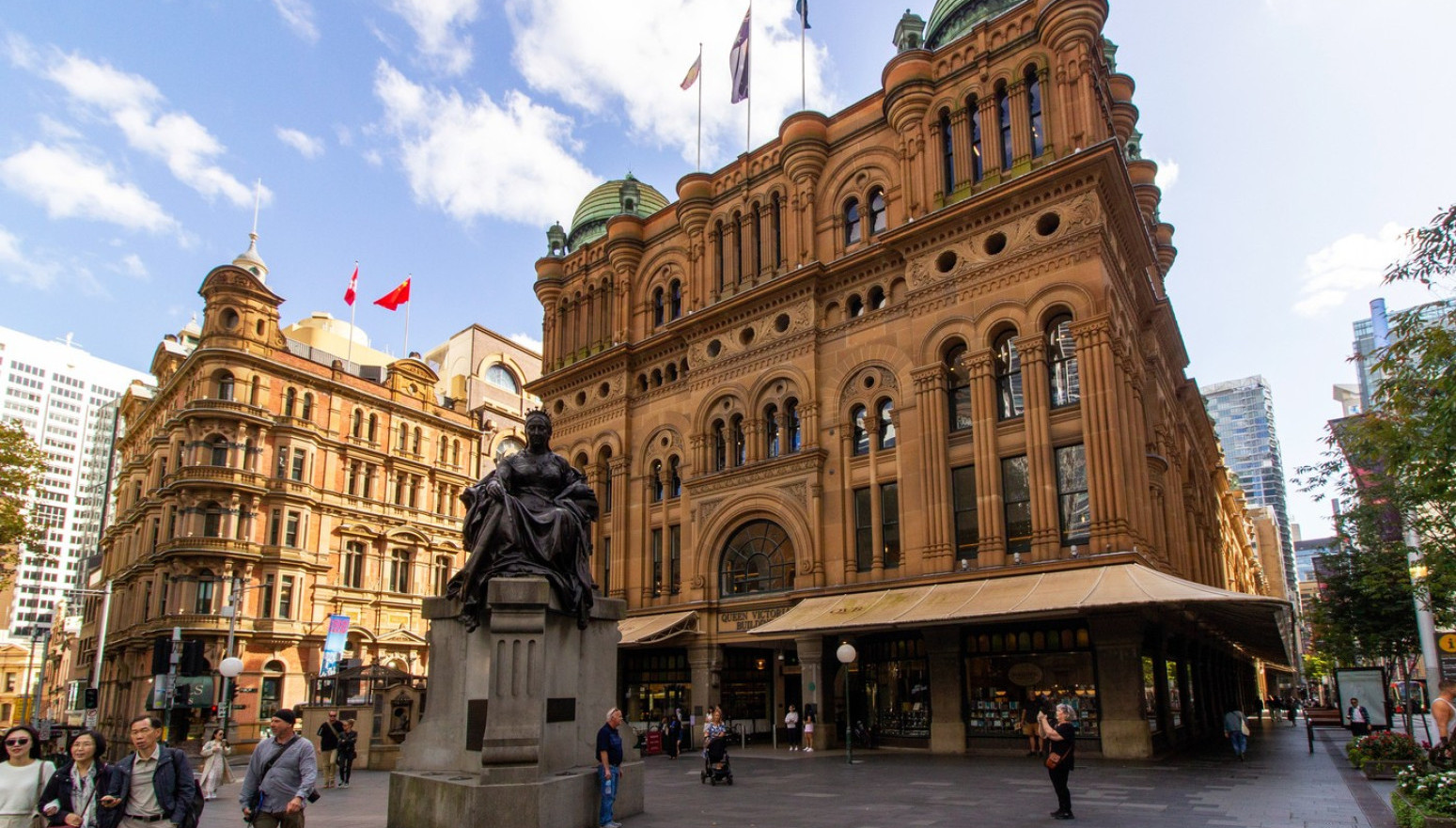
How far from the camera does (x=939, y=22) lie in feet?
126

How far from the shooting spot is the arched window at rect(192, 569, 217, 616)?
48188 mm

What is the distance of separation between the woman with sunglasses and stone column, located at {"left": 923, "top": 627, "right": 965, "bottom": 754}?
76.9 ft

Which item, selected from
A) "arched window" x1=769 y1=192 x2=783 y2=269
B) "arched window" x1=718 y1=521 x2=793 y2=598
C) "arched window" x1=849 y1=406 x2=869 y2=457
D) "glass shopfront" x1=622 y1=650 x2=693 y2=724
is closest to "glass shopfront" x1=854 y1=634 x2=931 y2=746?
"arched window" x1=718 y1=521 x2=793 y2=598

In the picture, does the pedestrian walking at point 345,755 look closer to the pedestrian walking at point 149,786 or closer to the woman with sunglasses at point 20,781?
the pedestrian walking at point 149,786

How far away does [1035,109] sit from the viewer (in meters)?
29.8

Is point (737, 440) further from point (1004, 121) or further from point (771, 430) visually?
point (1004, 121)

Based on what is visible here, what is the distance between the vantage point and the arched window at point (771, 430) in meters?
34.9

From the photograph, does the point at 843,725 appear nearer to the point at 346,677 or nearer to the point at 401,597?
the point at 346,677

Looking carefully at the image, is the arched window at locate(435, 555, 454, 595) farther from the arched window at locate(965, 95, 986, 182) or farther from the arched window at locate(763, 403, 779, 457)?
the arched window at locate(965, 95, 986, 182)

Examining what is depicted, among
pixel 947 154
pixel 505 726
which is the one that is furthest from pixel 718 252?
pixel 505 726

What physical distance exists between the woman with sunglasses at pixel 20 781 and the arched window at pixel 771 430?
1112 inches

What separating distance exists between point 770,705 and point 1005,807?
2149 centimetres

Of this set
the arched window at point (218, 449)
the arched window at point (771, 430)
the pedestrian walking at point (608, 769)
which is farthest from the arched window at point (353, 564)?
the pedestrian walking at point (608, 769)

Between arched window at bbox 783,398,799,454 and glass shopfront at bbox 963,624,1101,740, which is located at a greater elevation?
arched window at bbox 783,398,799,454
